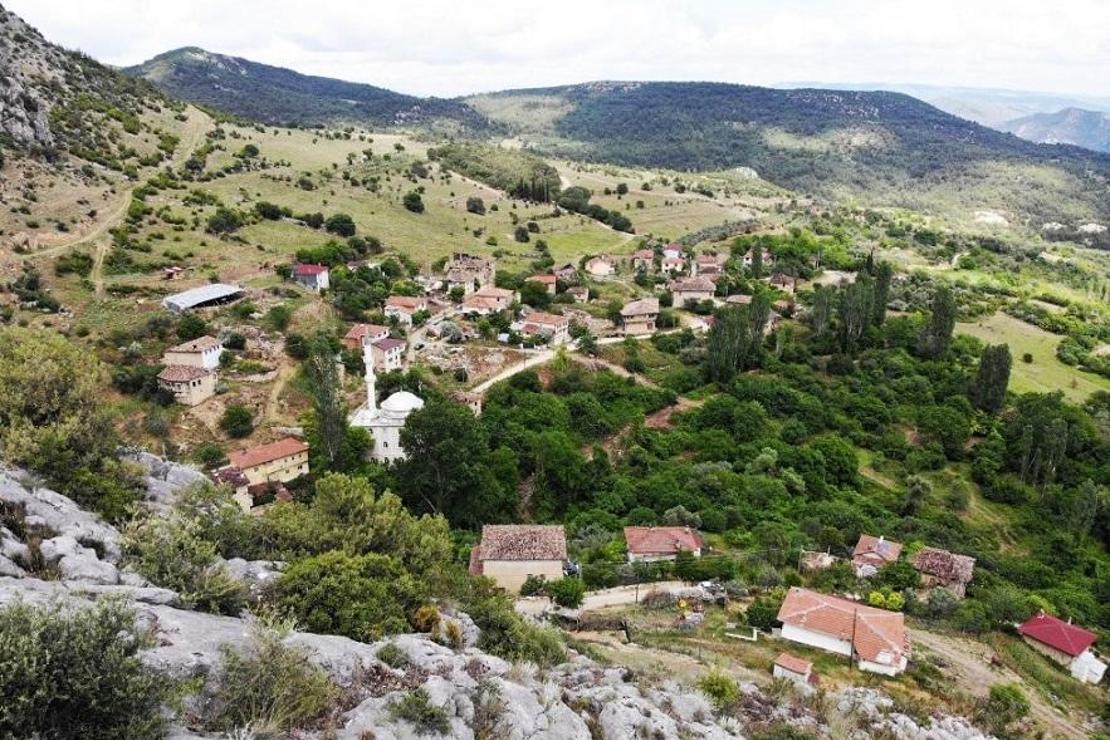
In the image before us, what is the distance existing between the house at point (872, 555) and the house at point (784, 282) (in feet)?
160

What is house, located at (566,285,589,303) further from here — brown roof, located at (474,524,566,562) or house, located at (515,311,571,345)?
brown roof, located at (474,524,566,562)

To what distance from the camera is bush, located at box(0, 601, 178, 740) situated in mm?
9844

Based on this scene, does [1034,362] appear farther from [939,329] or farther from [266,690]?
[266,690]

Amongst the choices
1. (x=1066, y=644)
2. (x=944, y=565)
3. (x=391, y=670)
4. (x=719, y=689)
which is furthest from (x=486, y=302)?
(x=391, y=670)

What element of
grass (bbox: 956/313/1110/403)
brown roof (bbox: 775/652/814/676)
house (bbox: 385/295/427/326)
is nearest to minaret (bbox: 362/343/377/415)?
A: house (bbox: 385/295/427/326)

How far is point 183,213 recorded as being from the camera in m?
70.5

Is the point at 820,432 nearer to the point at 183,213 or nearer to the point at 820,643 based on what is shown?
the point at 820,643

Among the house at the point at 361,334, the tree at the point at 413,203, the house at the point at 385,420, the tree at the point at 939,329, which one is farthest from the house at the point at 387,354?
the tree at the point at 939,329

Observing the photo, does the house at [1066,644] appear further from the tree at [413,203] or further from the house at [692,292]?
the tree at [413,203]

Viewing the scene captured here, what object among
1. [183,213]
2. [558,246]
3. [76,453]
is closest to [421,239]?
[558,246]

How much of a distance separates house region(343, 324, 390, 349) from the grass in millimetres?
55377

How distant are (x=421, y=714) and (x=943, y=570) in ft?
111

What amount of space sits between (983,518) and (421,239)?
202ft

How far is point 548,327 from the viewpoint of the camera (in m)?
62.9
